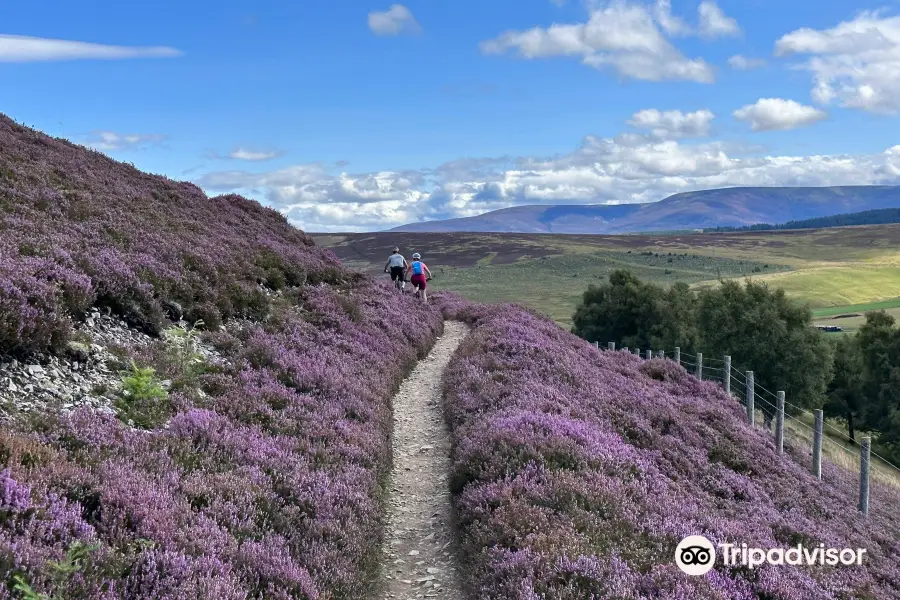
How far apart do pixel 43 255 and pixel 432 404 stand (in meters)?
9.52

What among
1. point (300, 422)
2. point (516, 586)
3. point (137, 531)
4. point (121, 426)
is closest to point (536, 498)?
point (516, 586)

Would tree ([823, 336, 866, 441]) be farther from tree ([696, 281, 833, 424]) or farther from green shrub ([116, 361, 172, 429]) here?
green shrub ([116, 361, 172, 429])

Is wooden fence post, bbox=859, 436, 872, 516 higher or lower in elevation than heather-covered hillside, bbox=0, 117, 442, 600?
lower

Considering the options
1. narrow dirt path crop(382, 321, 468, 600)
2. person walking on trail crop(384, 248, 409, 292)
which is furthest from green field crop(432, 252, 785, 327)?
narrow dirt path crop(382, 321, 468, 600)

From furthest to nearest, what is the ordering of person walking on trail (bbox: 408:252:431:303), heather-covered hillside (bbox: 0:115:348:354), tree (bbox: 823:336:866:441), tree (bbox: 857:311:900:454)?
tree (bbox: 823:336:866:441)
tree (bbox: 857:311:900:454)
person walking on trail (bbox: 408:252:431:303)
heather-covered hillside (bbox: 0:115:348:354)

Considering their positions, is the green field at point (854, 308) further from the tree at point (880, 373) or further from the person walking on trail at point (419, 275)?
the person walking on trail at point (419, 275)

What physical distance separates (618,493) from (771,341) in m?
43.5

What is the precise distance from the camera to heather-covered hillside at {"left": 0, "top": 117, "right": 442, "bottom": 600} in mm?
4934

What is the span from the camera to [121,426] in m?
7.45

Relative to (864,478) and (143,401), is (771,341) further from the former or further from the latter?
(143,401)

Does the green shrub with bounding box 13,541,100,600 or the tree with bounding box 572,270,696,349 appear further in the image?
the tree with bounding box 572,270,696,349

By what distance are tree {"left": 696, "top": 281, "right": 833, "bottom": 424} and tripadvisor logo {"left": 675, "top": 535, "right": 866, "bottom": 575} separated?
36.4 meters

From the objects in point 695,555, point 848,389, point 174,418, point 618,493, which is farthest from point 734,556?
point 848,389

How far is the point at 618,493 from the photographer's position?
8.28 metres
